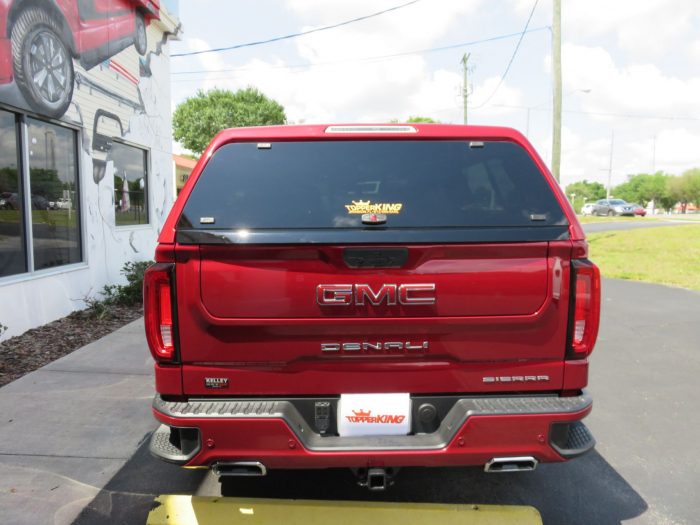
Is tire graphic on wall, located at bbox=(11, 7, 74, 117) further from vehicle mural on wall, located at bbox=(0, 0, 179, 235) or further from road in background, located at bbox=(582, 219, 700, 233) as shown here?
road in background, located at bbox=(582, 219, 700, 233)

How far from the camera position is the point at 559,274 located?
2492 millimetres

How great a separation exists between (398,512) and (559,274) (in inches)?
54.8

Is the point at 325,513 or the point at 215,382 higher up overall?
the point at 215,382

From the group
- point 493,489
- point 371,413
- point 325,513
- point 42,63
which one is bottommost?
point 493,489

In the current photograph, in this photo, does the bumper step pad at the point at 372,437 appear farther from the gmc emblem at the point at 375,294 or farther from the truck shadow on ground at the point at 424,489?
the truck shadow on ground at the point at 424,489

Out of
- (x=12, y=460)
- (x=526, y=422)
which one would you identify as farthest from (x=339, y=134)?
(x=12, y=460)

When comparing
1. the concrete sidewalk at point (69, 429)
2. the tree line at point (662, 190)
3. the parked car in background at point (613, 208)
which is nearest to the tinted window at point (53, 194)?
the concrete sidewalk at point (69, 429)

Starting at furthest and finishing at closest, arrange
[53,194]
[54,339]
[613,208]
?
[613,208]
[53,194]
[54,339]

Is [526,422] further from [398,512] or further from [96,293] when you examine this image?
[96,293]

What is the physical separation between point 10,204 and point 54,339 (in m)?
1.65

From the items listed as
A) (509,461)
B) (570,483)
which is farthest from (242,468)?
(570,483)

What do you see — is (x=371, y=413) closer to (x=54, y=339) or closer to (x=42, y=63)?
(x=54, y=339)

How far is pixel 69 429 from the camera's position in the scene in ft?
13.5

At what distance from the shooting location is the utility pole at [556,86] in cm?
1612
